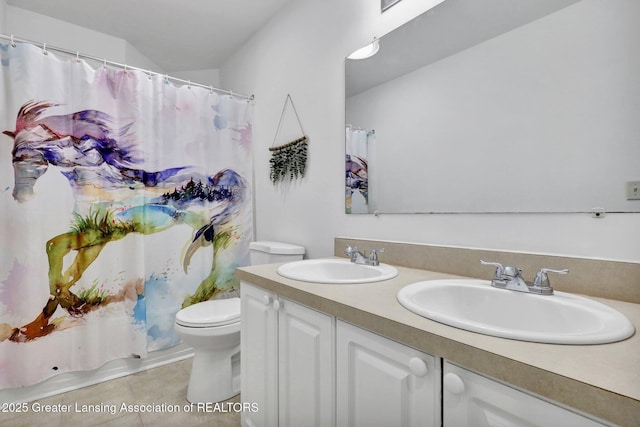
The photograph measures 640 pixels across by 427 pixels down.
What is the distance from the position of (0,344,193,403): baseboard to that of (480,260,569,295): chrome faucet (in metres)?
2.14

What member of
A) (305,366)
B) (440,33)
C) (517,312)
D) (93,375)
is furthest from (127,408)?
(440,33)

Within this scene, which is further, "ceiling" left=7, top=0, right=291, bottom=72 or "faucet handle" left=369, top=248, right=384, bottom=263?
"ceiling" left=7, top=0, right=291, bottom=72

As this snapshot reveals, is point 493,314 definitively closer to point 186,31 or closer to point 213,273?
point 213,273

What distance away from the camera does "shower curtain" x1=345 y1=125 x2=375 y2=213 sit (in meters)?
1.58

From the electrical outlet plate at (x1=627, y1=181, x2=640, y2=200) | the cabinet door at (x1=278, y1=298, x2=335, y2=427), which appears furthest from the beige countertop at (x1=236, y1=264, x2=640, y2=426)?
the electrical outlet plate at (x1=627, y1=181, x2=640, y2=200)

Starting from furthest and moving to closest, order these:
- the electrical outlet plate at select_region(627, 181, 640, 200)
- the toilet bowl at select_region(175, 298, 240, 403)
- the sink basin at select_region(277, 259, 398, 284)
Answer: the toilet bowl at select_region(175, 298, 240, 403), the sink basin at select_region(277, 259, 398, 284), the electrical outlet plate at select_region(627, 181, 640, 200)

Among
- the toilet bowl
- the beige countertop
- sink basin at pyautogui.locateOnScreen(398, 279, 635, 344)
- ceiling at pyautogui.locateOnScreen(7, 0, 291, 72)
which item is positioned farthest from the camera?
ceiling at pyautogui.locateOnScreen(7, 0, 291, 72)

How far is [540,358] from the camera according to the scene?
20.5 inches

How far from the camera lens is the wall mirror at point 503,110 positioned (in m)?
0.87

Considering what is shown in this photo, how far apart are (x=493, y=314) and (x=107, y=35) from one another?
10.8ft

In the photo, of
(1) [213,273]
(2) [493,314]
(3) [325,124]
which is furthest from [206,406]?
(3) [325,124]

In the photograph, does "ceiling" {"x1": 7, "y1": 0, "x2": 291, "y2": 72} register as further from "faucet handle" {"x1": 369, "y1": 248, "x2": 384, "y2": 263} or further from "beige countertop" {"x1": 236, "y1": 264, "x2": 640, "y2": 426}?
"beige countertop" {"x1": 236, "y1": 264, "x2": 640, "y2": 426}

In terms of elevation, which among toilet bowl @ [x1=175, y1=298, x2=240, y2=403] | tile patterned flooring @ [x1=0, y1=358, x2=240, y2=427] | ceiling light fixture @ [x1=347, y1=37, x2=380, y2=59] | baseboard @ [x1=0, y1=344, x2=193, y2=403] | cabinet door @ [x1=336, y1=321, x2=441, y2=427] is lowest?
tile patterned flooring @ [x1=0, y1=358, x2=240, y2=427]

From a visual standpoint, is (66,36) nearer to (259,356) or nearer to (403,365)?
(259,356)
